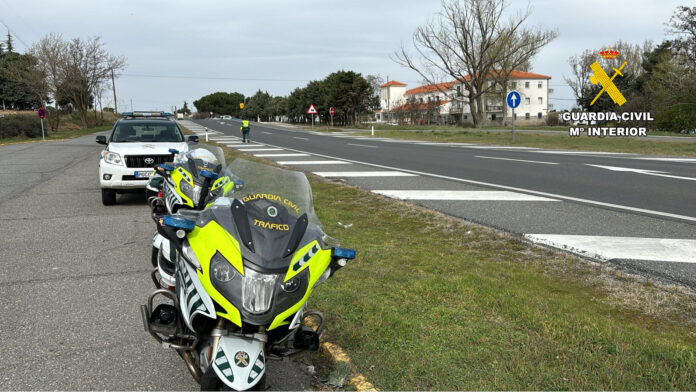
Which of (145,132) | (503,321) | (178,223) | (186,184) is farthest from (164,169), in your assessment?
(145,132)

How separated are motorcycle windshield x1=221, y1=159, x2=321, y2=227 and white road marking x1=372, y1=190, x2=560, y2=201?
6468 mm

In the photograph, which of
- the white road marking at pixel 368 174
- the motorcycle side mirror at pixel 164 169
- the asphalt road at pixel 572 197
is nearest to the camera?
the motorcycle side mirror at pixel 164 169

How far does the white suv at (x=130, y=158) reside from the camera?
32.4ft

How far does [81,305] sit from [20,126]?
43.0m

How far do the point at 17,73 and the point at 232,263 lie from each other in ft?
196

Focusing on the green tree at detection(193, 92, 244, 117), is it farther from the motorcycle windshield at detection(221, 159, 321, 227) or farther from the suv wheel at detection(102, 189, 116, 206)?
the motorcycle windshield at detection(221, 159, 321, 227)

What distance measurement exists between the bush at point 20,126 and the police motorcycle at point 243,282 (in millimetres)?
44014

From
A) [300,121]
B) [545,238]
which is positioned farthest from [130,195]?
[300,121]

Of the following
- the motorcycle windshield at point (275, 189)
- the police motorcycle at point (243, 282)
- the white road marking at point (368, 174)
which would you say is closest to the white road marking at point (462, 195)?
the white road marking at point (368, 174)

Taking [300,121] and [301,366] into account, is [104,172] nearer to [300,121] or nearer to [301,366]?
[301,366]

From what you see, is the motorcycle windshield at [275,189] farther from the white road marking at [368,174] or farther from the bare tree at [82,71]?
the bare tree at [82,71]

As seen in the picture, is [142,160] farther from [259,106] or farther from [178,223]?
[259,106]

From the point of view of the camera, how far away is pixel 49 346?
3.85 m

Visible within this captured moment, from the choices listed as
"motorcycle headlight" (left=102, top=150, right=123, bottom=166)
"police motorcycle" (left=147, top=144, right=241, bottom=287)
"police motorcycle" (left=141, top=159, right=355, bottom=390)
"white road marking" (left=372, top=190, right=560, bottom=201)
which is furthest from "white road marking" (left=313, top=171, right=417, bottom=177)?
"police motorcycle" (left=141, top=159, right=355, bottom=390)
